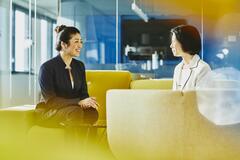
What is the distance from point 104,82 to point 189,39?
1.25 m

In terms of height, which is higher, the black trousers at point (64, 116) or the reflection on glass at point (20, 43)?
the reflection on glass at point (20, 43)

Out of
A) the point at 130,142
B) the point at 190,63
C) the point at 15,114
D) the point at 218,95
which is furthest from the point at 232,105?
the point at 15,114

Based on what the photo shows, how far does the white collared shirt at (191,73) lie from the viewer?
9.55 feet

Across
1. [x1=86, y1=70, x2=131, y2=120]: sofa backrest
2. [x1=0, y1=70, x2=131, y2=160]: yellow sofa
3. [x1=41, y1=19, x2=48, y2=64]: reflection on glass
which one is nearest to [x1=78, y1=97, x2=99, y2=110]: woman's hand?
[x1=0, y1=70, x2=131, y2=160]: yellow sofa

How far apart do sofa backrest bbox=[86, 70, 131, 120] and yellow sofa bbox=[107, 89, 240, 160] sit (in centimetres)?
170

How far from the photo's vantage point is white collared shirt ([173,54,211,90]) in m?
2.91

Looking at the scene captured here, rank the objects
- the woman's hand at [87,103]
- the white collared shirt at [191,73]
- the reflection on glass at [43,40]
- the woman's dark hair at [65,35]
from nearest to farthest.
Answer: the white collared shirt at [191,73], the woman's hand at [87,103], the woman's dark hair at [65,35], the reflection on glass at [43,40]

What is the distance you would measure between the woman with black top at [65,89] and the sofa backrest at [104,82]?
28.6 inches

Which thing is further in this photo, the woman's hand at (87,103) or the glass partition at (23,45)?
the glass partition at (23,45)

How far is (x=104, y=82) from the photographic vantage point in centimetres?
416

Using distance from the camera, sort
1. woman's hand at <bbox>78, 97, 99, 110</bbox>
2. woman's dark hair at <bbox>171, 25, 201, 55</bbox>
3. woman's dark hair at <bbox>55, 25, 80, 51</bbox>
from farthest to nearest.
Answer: woman's dark hair at <bbox>55, 25, 80, 51</bbox>
woman's dark hair at <bbox>171, 25, 201, 55</bbox>
woman's hand at <bbox>78, 97, 99, 110</bbox>

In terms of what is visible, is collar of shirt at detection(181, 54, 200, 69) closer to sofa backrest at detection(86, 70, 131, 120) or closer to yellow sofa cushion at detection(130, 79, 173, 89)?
yellow sofa cushion at detection(130, 79, 173, 89)

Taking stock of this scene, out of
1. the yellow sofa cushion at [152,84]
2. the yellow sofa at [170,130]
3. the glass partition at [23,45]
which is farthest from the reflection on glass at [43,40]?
the yellow sofa at [170,130]

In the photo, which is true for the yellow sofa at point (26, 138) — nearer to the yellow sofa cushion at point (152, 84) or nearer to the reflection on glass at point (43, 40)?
the yellow sofa cushion at point (152, 84)
